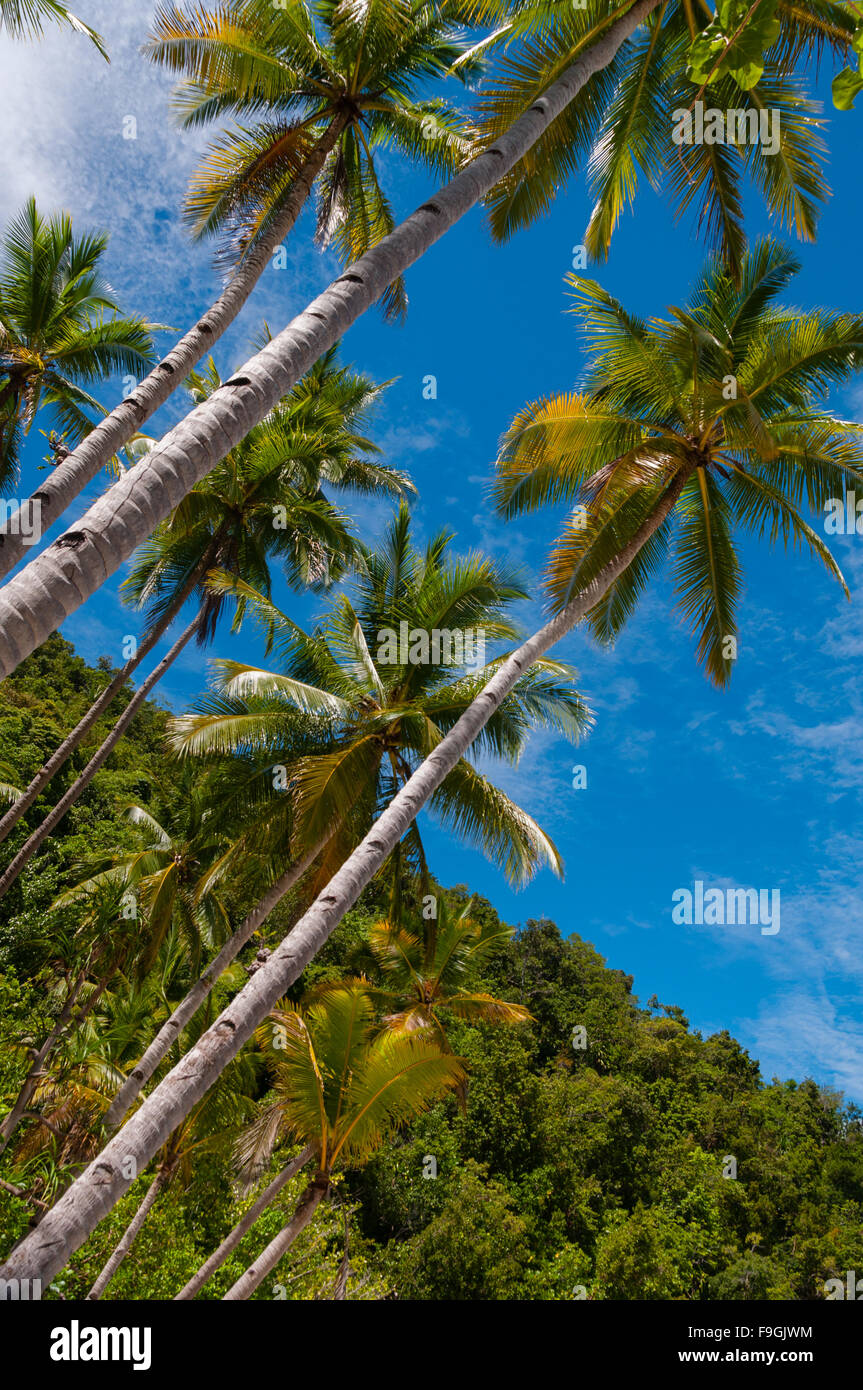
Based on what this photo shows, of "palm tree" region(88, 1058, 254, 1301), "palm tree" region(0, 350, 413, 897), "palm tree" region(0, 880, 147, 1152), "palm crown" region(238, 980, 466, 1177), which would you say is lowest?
"palm tree" region(88, 1058, 254, 1301)

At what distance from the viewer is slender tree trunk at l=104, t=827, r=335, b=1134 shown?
10625 mm

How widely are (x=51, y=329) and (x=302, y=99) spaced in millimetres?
5998

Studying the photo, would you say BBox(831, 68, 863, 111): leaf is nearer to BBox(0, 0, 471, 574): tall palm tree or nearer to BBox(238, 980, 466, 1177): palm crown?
BBox(0, 0, 471, 574): tall palm tree

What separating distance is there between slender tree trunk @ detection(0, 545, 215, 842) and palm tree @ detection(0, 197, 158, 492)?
356 cm

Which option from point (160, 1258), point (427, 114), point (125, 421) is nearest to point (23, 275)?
point (427, 114)

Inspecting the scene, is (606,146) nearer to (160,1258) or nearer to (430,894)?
(430,894)

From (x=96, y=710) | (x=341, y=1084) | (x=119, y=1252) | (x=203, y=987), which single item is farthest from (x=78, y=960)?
(x=341, y=1084)

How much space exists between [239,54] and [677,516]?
304 inches

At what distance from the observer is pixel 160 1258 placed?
46.4ft

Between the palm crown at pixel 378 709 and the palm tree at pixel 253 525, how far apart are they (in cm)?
169

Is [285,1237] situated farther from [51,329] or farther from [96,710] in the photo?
[51,329]

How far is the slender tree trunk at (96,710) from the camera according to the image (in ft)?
38.7

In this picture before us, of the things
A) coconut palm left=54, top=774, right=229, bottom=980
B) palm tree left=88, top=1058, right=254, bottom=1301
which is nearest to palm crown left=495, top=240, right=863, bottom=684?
coconut palm left=54, top=774, right=229, bottom=980

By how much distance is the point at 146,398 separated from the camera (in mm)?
6539
